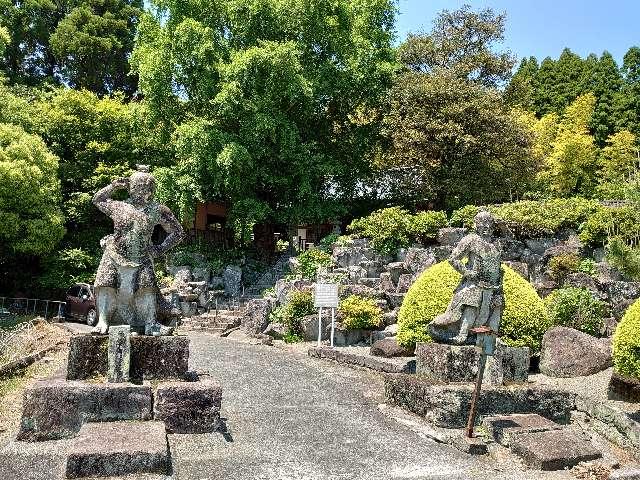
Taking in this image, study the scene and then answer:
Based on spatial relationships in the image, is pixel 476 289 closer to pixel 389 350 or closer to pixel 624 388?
pixel 624 388

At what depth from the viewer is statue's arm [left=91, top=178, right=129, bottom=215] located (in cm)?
668

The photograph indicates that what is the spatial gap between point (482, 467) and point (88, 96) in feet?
78.8

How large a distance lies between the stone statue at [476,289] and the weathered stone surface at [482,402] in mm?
796

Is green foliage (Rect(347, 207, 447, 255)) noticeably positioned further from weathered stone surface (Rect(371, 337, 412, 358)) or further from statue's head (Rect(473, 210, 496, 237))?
statue's head (Rect(473, 210, 496, 237))

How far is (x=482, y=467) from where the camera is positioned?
5.77 metres

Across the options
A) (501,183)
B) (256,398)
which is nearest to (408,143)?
(501,183)

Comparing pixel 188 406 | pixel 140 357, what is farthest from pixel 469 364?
pixel 140 357

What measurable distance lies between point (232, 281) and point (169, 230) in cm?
Answer: 1626

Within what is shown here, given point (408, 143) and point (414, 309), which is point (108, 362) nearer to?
point (414, 309)

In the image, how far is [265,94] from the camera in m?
21.2

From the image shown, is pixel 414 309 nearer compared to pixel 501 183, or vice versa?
pixel 414 309

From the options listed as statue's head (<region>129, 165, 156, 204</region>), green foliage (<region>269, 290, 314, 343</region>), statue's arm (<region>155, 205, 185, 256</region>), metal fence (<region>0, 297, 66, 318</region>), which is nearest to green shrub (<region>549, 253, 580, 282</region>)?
green foliage (<region>269, 290, 314, 343</region>)

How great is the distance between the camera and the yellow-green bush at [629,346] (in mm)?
7000

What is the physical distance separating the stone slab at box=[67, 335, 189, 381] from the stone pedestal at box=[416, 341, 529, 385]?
3.40 meters
